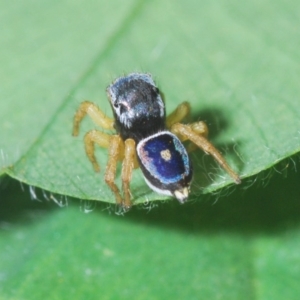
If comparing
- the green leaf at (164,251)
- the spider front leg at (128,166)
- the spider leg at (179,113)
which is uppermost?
the spider leg at (179,113)

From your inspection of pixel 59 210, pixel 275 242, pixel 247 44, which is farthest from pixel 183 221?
pixel 247 44

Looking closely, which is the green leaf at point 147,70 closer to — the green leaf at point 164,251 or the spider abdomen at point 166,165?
the spider abdomen at point 166,165

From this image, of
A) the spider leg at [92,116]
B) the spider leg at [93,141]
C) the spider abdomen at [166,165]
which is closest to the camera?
the spider abdomen at [166,165]

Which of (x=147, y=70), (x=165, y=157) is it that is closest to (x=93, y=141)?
(x=165, y=157)

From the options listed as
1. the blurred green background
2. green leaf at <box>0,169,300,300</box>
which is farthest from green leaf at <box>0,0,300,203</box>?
green leaf at <box>0,169,300,300</box>

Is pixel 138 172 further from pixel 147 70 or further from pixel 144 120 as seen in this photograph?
pixel 147 70

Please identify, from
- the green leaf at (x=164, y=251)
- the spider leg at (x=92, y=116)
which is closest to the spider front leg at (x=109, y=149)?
the spider leg at (x=92, y=116)

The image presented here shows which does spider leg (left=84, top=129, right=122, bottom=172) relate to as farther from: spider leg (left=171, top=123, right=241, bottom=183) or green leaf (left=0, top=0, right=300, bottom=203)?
spider leg (left=171, top=123, right=241, bottom=183)
